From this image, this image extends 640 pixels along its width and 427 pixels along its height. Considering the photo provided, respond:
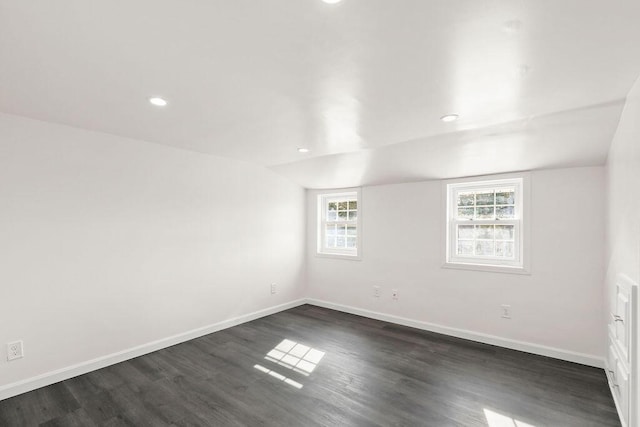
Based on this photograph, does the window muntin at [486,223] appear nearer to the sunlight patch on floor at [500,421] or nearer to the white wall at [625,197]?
the white wall at [625,197]

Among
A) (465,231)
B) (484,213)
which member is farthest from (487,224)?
(465,231)

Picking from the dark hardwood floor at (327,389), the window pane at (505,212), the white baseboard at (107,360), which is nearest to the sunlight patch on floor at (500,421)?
the dark hardwood floor at (327,389)

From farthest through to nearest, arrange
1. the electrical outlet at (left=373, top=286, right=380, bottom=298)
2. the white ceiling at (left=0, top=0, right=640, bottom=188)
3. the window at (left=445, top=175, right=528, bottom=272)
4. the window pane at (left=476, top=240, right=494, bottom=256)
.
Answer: the electrical outlet at (left=373, top=286, right=380, bottom=298)
the window pane at (left=476, top=240, right=494, bottom=256)
the window at (left=445, top=175, right=528, bottom=272)
the white ceiling at (left=0, top=0, right=640, bottom=188)

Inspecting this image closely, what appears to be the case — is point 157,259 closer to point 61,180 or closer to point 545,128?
point 61,180

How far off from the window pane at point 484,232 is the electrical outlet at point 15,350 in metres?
4.71

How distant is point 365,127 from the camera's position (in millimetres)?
2756

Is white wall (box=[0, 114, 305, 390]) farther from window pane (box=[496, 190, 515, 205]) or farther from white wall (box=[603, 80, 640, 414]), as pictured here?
white wall (box=[603, 80, 640, 414])

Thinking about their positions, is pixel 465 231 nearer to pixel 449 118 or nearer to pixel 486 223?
pixel 486 223

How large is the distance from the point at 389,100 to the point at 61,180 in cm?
291

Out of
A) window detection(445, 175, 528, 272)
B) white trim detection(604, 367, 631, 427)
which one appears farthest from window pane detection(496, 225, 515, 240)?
white trim detection(604, 367, 631, 427)

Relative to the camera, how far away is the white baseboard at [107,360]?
99.9 inches

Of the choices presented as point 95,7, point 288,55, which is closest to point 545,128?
point 288,55

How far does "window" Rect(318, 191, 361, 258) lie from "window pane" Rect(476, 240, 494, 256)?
1719mm

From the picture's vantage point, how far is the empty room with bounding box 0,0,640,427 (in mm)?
1480
